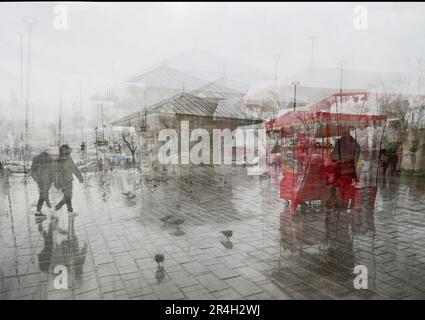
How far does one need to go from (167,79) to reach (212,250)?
556 inches

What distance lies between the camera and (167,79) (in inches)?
683

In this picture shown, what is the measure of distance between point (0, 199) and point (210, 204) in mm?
7137

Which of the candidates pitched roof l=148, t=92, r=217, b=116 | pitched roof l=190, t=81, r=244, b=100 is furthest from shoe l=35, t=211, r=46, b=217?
pitched roof l=190, t=81, r=244, b=100

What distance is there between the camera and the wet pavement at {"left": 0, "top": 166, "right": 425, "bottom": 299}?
372 cm

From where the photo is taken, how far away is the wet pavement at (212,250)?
3723mm

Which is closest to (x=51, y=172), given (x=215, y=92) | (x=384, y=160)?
(x=215, y=92)

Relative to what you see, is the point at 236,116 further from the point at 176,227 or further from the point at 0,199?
the point at 0,199

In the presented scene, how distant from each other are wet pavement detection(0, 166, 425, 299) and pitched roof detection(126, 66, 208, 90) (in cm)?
972

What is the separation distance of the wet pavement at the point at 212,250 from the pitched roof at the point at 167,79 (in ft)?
31.9

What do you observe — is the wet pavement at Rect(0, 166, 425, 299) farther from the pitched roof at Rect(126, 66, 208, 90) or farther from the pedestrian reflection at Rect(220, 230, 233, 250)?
the pitched roof at Rect(126, 66, 208, 90)

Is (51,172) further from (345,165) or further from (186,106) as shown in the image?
(345,165)

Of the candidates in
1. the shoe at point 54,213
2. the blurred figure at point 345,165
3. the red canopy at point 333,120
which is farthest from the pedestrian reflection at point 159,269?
the red canopy at point 333,120
